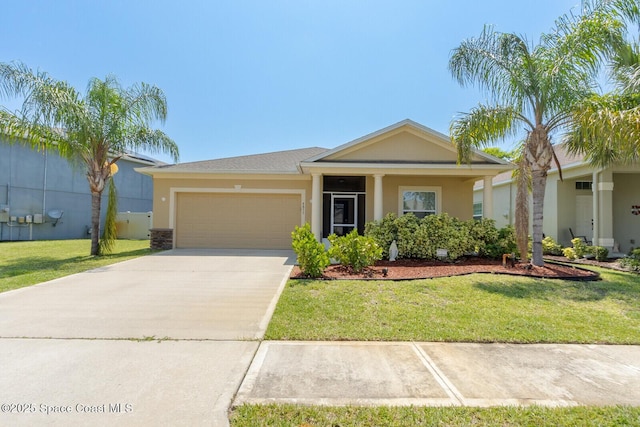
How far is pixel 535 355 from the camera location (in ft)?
12.5

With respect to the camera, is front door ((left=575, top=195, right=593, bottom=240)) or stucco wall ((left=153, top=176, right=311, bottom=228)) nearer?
stucco wall ((left=153, top=176, right=311, bottom=228))

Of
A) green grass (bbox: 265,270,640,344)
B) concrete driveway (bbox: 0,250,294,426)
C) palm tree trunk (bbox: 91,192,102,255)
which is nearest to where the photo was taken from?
concrete driveway (bbox: 0,250,294,426)

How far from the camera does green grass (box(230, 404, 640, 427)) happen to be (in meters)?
2.55

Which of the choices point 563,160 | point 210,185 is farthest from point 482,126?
point 210,185

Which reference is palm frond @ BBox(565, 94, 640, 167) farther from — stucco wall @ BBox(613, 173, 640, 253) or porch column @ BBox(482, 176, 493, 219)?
stucco wall @ BBox(613, 173, 640, 253)

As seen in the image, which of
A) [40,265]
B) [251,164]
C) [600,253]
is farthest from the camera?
[251,164]

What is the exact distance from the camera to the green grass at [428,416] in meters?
2.55

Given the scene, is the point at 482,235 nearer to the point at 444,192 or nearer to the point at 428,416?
the point at 444,192

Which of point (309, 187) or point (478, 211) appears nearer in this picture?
point (309, 187)

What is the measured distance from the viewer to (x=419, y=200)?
1311 centimetres

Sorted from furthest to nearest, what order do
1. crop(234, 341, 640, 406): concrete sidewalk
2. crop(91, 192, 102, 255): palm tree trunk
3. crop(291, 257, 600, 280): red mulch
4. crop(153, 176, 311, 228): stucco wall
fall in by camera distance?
crop(153, 176, 311, 228): stucco wall → crop(91, 192, 102, 255): palm tree trunk → crop(291, 257, 600, 280): red mulch → crop(234, 341, 640, 406): concrete sidewalk

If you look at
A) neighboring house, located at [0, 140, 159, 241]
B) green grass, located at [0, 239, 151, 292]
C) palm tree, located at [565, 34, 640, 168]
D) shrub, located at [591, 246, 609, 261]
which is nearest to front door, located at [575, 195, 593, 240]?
shrub, located at [591, 246, 609, 261]

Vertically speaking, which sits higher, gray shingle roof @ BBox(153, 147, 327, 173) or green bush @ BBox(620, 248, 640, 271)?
gray shingle roof @ BBox(153, 147, 327, 173)

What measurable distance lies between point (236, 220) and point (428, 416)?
11.9 metres
